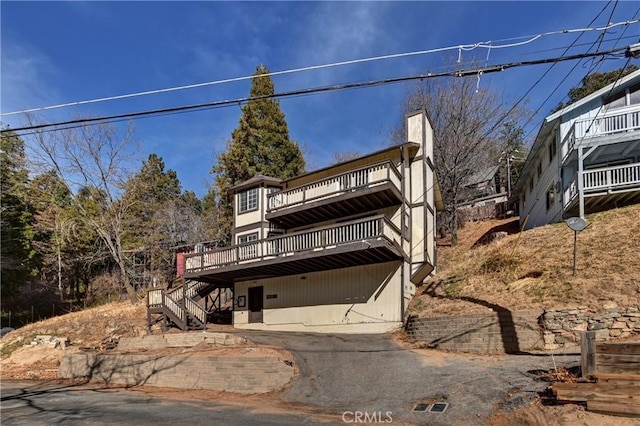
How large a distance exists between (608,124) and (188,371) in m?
20.7

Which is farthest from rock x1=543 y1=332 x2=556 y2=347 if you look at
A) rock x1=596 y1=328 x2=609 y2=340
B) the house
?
the house

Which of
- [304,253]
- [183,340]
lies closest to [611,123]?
[304,253]

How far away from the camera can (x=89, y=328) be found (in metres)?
22.9

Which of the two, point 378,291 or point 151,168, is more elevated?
point 151,168

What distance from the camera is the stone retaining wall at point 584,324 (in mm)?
10734

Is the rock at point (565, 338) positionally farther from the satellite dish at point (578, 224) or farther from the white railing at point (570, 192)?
the white railing at point (570, 192)

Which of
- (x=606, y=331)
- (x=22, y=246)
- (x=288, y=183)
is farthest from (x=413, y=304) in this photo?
(x=22, y=246)

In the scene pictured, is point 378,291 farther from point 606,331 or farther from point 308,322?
→ point 606,331

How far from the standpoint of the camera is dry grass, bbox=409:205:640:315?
12.1 metres

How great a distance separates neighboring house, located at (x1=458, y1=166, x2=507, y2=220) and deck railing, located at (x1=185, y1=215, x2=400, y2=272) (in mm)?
20487

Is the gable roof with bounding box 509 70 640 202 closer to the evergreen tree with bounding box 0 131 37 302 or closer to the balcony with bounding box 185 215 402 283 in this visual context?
the balcony with bounding box 185 215 402 283

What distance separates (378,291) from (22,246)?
29.9 metres

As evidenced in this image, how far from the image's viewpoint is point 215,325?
2289cm

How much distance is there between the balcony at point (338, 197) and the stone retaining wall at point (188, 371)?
8.17 m
